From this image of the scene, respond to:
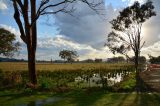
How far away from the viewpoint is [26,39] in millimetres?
24500

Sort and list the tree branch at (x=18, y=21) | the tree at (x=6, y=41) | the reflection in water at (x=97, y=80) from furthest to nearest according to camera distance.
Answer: the tree at (x=6, y=41) → the reflection in water at (x=97, y=80) → the tree branch at (x=18, y=21)

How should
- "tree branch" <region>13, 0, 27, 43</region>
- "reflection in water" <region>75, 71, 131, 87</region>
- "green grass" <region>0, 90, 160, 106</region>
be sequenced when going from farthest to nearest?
"reflection in water" <region>75, 71, 131, 87</region>, "tree branch" <region>13, 0, 27, 43</region>, "green grass" <region>0, 90, 160, 106</region>

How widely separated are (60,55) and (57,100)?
17787cm

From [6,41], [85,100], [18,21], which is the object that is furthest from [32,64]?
[6,41]

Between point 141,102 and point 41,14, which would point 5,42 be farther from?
point 141,102

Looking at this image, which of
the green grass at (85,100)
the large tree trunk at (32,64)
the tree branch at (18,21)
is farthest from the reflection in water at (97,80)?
the green grass at (85,100)

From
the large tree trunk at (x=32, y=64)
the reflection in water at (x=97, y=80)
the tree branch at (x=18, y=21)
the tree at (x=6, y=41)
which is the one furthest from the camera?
the tree at (x=6, y=41)

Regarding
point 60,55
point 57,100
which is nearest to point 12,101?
point 57,100

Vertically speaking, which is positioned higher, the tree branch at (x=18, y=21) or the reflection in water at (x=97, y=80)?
the tree branch at (x=18, y=21)

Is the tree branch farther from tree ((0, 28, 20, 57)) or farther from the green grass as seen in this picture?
tree ((0, 28, 20, 57))

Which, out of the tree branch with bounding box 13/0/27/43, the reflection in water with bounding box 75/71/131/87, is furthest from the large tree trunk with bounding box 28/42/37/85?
the reflection in water with bounding box 75/71/131/87

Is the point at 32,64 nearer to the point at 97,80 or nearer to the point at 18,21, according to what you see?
the point at 18,21

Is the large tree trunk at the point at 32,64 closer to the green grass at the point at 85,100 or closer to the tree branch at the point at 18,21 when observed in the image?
the tree branch at the point at 18,21

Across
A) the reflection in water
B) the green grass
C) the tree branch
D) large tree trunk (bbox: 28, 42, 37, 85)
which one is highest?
the tree branch
